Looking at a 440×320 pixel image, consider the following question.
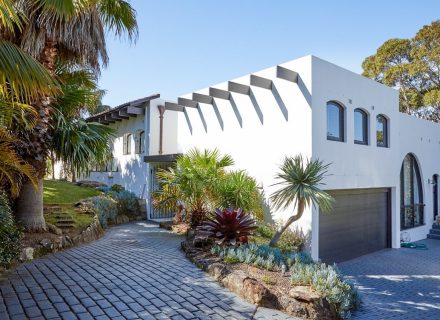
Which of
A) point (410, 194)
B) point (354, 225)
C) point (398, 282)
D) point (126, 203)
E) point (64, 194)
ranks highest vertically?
point (410, 194)

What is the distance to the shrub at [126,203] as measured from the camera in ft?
52.7

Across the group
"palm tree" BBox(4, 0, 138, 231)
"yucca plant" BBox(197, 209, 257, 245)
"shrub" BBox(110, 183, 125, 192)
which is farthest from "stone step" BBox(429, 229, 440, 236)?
"palm tree" BBox(4, 0, 138, 231)

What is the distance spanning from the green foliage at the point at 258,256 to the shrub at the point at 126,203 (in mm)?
9067

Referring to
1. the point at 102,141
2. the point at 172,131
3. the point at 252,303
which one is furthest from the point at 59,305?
the point at 172,131

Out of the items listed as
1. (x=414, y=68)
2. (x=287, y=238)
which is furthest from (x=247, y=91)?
(x=414, y=68)

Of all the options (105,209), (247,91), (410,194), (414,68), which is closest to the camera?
(247,91)

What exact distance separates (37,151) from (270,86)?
8.11 meters

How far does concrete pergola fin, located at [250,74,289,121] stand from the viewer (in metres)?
11.8

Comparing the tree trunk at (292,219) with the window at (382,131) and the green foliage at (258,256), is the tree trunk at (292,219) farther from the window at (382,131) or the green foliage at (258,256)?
the window at (382,131)

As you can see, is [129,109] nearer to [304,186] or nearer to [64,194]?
[64,194]

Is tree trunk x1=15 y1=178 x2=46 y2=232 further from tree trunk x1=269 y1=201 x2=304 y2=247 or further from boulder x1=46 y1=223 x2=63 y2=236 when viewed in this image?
tree trunk x1=269 y1=201 x2=304 y2=247

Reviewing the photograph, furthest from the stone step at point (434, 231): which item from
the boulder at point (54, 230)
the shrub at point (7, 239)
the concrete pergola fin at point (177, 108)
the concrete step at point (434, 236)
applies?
the shrub at point (7, 239)

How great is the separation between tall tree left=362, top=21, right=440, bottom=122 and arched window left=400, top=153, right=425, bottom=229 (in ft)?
29.4

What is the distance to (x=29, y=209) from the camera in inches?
345
